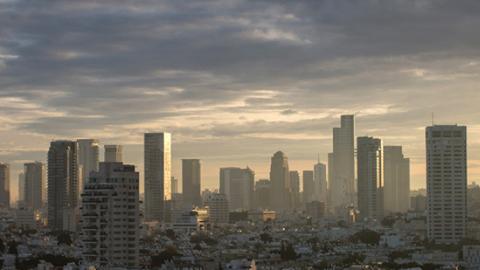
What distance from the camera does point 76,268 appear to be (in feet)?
236

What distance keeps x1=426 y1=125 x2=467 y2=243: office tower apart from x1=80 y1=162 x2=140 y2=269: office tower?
67.1 metres

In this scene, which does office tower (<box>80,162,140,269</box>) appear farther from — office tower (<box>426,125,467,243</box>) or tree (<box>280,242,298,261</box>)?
office tower (<box>426,125,467,243</box>)

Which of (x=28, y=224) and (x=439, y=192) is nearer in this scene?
(x=439, y=192)

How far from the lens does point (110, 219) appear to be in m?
81.2

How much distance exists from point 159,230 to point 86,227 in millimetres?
98223

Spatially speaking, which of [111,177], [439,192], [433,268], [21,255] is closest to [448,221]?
[439,192]

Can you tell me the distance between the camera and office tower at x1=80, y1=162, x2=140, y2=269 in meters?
81.0

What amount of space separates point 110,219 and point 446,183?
7364 cm

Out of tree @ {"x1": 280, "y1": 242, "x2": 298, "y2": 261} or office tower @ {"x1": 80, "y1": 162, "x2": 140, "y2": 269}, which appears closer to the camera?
office tower @ {"x1": 80, "y1": 162, "x2": 140, "y2": 269}

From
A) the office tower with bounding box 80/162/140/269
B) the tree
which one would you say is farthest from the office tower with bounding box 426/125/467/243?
the office tower with bounding box 80/162/140/269

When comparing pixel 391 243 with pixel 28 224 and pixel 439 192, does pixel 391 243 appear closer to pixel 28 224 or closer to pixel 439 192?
pixel 439 192

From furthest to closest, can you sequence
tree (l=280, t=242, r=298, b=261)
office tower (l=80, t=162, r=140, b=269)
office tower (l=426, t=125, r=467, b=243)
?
1. office tower (l=426, t=125, r=467, b=243)
2. tree (l=280, t=242, r=298, b=261)
3. office tower (l=80, t=162, r=140, b=269)

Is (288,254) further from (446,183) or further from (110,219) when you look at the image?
(110,219)

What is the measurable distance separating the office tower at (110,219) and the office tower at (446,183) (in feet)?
220
